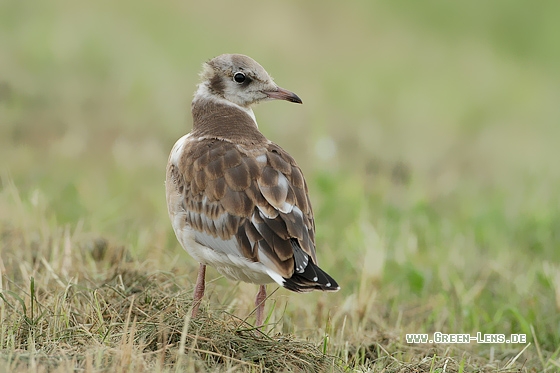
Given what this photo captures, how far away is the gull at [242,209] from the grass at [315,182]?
35cm

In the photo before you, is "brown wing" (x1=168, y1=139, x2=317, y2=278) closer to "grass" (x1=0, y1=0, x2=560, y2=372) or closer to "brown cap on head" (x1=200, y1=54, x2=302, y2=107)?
"grass" (x1=0, y1=0, x2=560, y2=372)

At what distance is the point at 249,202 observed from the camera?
4820 millimetres

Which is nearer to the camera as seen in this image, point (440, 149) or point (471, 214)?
point (471, 214)

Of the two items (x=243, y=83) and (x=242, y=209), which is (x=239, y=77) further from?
(x=242, y=209)

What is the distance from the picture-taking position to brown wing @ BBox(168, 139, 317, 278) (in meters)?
4.65

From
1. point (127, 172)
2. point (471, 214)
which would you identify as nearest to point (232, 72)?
point (127, 172)

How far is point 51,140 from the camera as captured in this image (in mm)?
10242

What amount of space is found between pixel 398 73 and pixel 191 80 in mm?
4451

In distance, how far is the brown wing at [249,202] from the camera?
465cm

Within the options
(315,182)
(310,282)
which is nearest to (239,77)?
(310,282)

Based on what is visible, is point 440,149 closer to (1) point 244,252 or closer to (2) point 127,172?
(2) point 127,172

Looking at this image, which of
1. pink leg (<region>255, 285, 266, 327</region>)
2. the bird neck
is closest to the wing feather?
the bird neck

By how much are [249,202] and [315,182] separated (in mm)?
4327

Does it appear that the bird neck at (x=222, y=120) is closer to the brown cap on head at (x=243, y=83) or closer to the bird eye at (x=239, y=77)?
the brown cap on head at (x=243, y=83)
